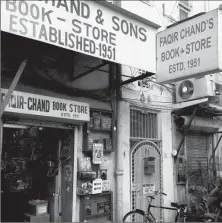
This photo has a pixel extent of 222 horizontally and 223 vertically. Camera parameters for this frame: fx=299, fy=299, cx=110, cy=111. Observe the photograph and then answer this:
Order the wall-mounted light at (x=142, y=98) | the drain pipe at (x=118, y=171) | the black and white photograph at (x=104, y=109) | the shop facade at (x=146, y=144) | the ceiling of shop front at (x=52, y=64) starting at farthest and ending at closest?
1. the wall-mounted light at (x=142, y=98)
2. the shop facade at (x=146, y=144)
3. the drain pipe at (x=118, y=171)
4. the ceiling of shop front at (x=52, y=64)
5. the black and white photograph at (x=104, y=109)

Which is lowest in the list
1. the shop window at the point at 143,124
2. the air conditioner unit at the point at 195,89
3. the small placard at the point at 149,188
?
the small placard at the point at 149,188

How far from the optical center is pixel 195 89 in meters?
9.17

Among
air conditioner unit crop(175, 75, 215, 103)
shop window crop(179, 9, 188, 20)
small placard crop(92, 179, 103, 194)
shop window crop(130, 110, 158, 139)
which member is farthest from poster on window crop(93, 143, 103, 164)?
shop window crop(179, 9, 188, 20)

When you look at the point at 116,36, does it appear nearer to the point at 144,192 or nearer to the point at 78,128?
the point at 78,128

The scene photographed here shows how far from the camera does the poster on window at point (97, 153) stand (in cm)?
723

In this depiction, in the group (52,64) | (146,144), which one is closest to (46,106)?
(52,64)

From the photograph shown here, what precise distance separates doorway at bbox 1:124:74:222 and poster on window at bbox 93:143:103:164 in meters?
0.56

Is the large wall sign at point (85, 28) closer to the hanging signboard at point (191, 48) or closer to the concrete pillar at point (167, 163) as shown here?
the hanging signboard at point (191, 48)

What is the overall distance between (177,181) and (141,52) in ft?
16.5

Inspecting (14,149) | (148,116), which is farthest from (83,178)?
(148,116)

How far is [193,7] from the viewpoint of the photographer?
11242 mm

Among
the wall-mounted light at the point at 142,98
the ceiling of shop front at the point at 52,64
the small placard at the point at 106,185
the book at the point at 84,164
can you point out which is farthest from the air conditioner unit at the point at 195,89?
the book at the point at 84,164

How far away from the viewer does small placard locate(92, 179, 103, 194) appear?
709 cm

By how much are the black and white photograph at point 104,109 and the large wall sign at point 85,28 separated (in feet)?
0.06
